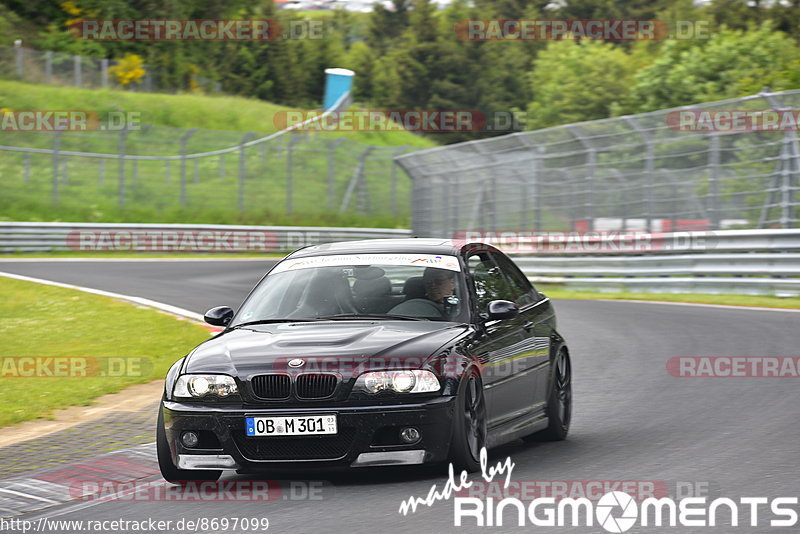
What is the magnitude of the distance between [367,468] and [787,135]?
606 inches

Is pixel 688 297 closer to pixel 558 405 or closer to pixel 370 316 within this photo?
pixel 558 405

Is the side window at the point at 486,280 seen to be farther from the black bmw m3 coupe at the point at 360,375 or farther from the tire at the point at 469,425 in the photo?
the tire at the point at 469,425

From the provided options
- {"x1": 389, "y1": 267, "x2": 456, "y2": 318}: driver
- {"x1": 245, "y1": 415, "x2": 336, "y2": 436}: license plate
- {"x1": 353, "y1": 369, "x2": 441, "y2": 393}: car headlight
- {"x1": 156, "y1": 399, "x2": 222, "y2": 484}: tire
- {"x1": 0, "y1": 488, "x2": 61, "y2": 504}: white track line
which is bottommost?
{"x1": 0, "y1": 488, "x2": 61, "y2": 504}: white track line

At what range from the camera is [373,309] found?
7973mm

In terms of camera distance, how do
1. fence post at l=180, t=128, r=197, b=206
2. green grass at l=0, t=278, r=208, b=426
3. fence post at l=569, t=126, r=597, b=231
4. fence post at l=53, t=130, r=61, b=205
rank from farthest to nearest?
1. fence post at l=180, t=128, r=197, b=206
2. fence post at l=53, t=130, r=61, b=205
3. fence post at l=569, t=126, r=597, b=231
4. green grass at l=0, t=278, r=208, b=426

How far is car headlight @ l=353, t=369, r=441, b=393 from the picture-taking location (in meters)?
6.85

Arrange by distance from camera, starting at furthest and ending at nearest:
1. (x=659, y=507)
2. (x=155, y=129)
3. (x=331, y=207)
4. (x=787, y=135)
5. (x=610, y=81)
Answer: (x=610, y=81), (x=331, y=207), (x=155, y=129), (x=787, y=135), (x=659, y=507)

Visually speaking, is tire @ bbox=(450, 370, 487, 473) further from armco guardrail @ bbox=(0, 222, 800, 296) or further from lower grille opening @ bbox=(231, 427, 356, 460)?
armco guardrail @ bbox=(0, 222, 800, 296)

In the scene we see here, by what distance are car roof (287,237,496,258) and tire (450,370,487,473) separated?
1.35m

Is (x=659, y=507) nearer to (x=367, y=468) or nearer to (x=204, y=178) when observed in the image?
(x=367, y=468)

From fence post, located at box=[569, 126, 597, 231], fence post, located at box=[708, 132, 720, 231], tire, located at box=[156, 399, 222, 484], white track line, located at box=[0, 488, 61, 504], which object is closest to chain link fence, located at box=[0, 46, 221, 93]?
fence post, located at box=[569, 126, 597, 231]

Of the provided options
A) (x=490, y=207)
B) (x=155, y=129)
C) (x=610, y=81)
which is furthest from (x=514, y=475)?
(x=610, y=81)

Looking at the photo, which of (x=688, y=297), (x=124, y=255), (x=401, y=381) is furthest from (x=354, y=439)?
(x=124, y=255)

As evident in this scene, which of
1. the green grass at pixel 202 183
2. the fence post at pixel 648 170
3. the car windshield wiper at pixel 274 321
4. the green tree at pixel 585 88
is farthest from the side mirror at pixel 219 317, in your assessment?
the green tree at pixel 585 88
